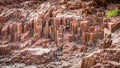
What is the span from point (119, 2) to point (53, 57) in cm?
605

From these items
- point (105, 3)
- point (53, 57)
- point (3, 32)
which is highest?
point (105, 3)

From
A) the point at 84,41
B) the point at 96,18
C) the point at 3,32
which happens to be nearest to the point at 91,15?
the point at 96,18

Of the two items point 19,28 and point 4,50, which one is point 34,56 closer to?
point 4,50

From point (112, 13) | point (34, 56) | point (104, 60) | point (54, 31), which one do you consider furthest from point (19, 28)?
point (104, 60)

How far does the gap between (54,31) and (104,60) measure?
6196mm

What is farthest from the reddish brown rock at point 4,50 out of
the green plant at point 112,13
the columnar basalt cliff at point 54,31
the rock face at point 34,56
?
the green plant at point 112,13

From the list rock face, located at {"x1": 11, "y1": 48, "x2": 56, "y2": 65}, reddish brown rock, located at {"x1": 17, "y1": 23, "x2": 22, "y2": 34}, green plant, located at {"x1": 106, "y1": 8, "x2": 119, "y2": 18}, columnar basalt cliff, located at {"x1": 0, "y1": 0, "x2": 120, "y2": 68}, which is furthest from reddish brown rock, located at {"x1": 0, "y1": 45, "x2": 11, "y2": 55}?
green plant, located at {"x1": 106, "y1": 8, "x2": 119, "y2": 18}

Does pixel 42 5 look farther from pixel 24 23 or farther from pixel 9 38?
pixel 9 38

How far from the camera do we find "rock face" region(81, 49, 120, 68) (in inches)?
492

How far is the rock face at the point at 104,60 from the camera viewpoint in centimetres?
1251

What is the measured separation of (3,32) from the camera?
65.6ft

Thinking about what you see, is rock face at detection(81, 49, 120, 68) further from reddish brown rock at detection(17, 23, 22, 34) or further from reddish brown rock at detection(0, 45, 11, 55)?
reddish brown rock at detection(17, 23, 22, 34)

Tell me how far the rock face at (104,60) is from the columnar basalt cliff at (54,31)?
30.8 inches

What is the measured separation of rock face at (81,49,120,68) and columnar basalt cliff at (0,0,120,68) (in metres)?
0.78
